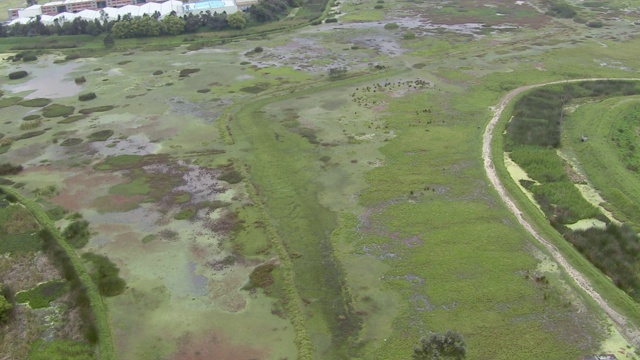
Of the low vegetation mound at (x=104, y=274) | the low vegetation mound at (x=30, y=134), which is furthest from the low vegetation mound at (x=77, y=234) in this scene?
the low vegetation mound at (x=30, y=134)

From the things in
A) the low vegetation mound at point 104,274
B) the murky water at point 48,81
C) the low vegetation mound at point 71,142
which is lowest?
the low vegetation mound at point 104,274

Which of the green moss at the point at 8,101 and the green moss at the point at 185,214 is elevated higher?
the green moss at the point at 8,101

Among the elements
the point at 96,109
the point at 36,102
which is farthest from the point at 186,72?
the point at 36,102

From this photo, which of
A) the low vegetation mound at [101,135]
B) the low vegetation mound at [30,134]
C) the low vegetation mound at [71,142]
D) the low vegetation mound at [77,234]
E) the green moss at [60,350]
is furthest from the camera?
the low vegetation mound at [30,134]

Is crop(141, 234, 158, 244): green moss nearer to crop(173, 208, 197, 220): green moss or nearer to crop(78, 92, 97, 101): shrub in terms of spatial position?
crop(173, 208, 197, 220): green moss

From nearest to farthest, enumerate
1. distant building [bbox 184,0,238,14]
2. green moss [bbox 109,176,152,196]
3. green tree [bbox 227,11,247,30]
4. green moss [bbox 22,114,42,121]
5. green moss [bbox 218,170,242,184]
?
1. green moss [bbox 109,176,152,196]
2. green moss [bbox 218,170,242,184]
3. green moss [bbox 22,114,42,121]
4. green tree [bbox 227,11,247,30]
5. distant building [bbox 184,0,238,14]

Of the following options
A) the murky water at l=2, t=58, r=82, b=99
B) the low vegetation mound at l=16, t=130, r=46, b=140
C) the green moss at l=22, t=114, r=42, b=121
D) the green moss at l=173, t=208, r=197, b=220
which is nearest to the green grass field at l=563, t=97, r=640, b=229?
the green moss at l=173, t=208, r=197, b=220

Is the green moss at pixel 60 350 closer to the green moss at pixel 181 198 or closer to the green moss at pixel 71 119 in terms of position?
the green moss at pixel 181 198
